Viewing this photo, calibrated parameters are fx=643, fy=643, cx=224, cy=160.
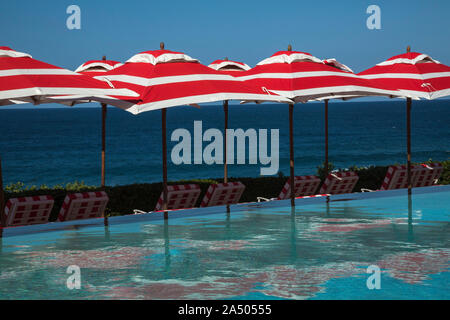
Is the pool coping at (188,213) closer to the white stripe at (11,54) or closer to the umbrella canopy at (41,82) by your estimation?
the umbrella canopy at (41,82)

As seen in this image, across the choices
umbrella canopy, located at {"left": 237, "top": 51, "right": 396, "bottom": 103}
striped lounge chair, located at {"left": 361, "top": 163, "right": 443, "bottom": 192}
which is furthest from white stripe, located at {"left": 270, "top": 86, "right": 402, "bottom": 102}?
striped lounge chair, located at {"left": 361, "top": 163, "right": 443, "bottom": 192}

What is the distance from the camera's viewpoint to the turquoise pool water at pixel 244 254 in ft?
24.5

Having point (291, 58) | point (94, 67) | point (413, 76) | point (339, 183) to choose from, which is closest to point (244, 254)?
point (291, 58)

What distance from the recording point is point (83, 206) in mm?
11977

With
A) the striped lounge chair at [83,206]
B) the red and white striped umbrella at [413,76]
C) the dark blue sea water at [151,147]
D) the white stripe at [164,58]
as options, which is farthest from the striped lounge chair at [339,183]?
the dark blue sea water at [151,147]

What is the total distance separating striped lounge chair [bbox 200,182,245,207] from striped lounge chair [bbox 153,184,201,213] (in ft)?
0.99

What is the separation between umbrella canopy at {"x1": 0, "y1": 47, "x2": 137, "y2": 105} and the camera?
30.7ft

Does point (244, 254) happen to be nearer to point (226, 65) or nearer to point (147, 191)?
point (147, 191)

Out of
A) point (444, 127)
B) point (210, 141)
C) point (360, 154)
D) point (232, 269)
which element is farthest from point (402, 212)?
point (444, 127)

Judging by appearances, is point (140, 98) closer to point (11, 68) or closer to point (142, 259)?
point (11, 68)

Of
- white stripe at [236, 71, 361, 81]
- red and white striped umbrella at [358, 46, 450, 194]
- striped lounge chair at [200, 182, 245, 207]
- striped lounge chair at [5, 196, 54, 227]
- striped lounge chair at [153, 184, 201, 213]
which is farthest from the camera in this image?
red and white striped umbrella at [358, 46, 450, 194]

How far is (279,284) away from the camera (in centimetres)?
766

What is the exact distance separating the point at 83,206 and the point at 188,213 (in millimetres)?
1992

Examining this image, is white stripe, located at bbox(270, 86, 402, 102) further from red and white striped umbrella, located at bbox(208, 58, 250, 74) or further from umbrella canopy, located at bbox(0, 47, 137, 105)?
red and white striped umbrella, located at bbox(208, 58, 250, 74)
